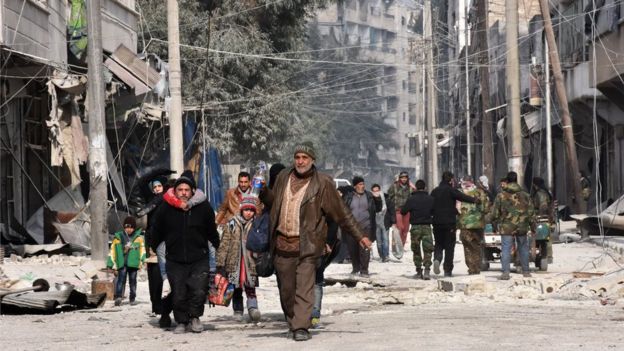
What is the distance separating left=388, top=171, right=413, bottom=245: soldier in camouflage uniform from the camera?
26453 millimetres

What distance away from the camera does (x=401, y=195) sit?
26.8 m

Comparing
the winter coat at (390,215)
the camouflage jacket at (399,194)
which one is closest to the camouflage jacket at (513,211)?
the winter coat at (390,215)

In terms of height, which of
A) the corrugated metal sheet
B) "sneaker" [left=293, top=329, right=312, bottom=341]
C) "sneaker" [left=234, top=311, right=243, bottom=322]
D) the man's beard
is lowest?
"sneaker" [left=234, top=311, right=243, bottom=322]

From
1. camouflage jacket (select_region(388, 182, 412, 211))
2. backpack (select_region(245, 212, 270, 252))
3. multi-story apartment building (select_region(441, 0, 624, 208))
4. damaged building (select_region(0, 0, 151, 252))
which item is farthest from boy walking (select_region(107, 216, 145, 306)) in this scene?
multi-story apartment building (select_region(441, 0, 624, 208))

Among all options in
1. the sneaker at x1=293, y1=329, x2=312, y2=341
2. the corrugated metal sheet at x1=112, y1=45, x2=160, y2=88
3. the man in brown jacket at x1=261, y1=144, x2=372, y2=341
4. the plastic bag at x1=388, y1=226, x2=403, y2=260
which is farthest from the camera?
the corrugated metal sheet at x1=112, y1=45, x2=160, y2=88

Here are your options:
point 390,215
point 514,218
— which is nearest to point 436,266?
point 514,218

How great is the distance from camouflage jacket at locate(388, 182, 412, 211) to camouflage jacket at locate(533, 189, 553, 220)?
4555 millimetres

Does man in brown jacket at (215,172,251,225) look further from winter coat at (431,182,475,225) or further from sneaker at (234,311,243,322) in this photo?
winter coat at (431,182,475,225)

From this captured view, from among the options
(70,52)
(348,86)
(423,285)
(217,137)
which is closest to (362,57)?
(348,86)

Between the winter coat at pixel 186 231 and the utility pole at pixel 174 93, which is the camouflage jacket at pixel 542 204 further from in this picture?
the winter coat at pixel 186 231

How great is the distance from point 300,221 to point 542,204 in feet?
36.1

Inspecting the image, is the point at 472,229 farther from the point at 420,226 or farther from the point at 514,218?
the point at 514,218

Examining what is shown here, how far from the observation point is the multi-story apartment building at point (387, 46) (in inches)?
5354

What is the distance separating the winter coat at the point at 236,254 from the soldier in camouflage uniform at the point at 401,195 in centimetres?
1292
